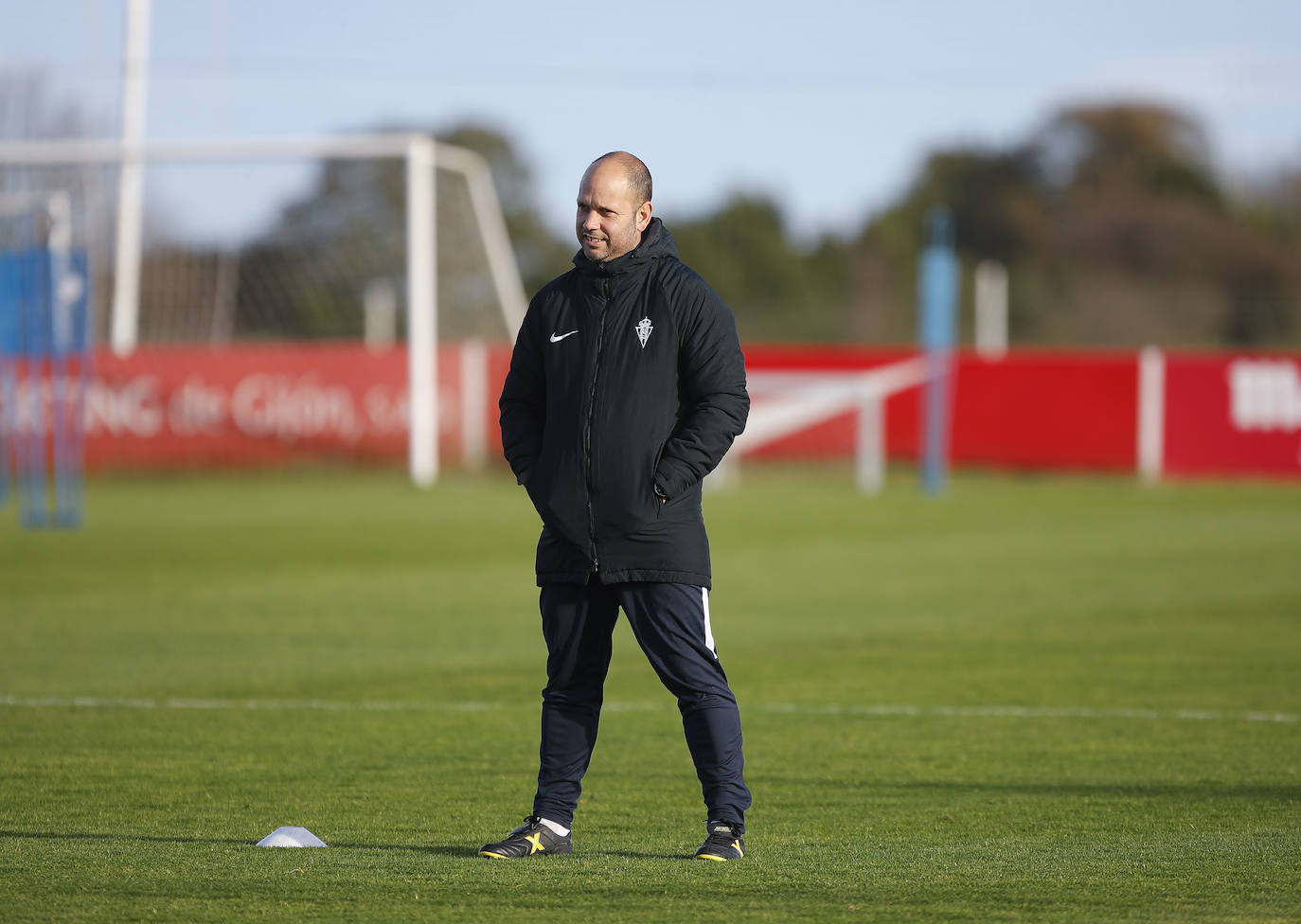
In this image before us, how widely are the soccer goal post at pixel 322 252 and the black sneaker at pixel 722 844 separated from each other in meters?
21.3

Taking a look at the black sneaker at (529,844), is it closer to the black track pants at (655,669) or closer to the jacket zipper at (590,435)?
the black track pants at (655,669)

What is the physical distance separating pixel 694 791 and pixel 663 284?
2.35 metres

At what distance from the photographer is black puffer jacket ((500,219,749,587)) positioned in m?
5.30

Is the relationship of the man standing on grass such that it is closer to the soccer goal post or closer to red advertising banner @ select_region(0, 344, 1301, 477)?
the soccer goal post

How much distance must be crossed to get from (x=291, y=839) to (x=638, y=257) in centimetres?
212

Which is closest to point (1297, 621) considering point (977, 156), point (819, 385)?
point (819, 385)

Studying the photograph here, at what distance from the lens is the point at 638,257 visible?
5.41 metres

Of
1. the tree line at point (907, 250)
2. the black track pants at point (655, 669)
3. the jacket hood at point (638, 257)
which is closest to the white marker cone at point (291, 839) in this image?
the black track pants at point (655, 669)

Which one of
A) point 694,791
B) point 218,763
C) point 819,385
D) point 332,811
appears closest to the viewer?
point 332,811

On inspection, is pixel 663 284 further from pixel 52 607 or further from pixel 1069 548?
pixel 1069 548

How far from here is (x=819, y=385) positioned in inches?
1189

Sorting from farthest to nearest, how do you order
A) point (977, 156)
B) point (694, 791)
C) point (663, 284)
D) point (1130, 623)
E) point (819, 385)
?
point (977, 156)
point (819, 385)
point (1130, 623)
point (694, 791)
point (663, 284)

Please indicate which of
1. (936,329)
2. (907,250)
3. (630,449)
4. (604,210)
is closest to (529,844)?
(630,449)

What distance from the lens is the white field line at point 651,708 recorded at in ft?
28.7
